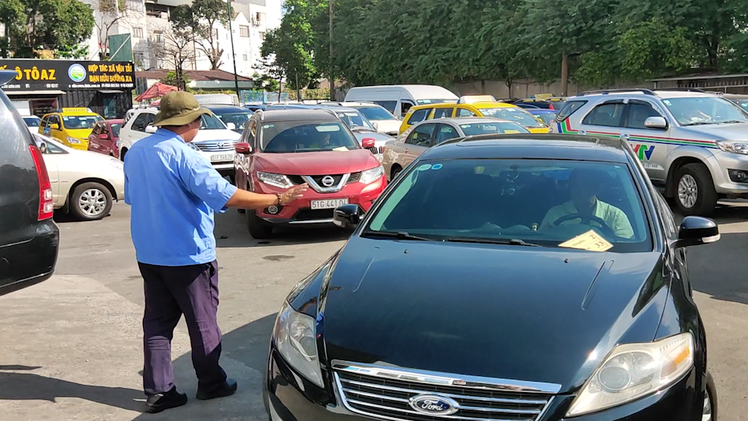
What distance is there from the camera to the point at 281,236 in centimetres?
981

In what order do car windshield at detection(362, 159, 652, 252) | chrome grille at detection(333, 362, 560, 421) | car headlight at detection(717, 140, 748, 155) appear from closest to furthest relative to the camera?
chrome grille at detection(333, 362, 560, 421) → car windshield at detection(362, 159, 652, 252) → car headlight at detection(717, 140, 748, 155)

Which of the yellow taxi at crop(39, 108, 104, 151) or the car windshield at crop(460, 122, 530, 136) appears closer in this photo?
the car windshield at crop(460, 122, 530, 136)

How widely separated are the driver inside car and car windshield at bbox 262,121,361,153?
6.20 m

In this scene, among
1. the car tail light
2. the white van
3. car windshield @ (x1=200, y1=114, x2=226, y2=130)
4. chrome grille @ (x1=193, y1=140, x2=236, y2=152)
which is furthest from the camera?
the white van

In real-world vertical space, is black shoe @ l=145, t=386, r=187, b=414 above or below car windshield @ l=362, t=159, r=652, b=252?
below

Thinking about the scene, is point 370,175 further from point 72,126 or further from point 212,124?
point 72,126

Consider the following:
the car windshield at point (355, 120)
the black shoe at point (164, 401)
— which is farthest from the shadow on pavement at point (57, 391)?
the car windshield at point (355, 120)

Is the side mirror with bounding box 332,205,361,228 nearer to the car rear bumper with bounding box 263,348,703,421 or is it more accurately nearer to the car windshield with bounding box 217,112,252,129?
the car rear bumper with bounding box 263,348,703,421

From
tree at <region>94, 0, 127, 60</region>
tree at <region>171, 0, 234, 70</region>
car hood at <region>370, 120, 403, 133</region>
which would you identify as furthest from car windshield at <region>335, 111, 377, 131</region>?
tree at <region>171, 0, 234, 70</region>

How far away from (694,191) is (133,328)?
824 centimetres

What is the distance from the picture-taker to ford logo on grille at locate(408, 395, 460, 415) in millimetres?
2535

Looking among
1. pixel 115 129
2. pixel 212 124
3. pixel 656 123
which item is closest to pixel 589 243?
pixel 656 123

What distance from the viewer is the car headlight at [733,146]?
9.73 m

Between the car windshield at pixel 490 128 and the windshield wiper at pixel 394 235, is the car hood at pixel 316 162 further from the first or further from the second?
the windshield wiper at pixel 394 235
